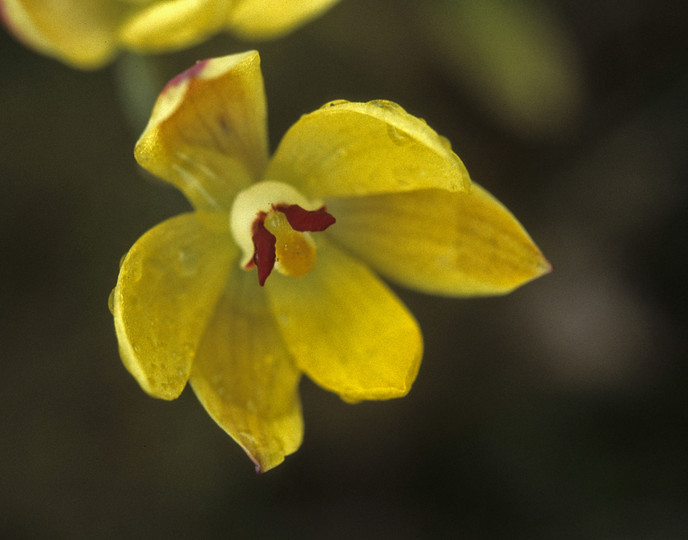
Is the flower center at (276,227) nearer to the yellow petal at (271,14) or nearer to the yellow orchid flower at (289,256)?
the yellow orchid flower at (289,256)

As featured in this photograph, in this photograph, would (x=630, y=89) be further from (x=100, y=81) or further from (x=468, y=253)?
(x=100, y=81)

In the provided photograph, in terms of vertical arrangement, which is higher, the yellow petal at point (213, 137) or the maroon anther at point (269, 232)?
the yellow petal at point (213, 137)

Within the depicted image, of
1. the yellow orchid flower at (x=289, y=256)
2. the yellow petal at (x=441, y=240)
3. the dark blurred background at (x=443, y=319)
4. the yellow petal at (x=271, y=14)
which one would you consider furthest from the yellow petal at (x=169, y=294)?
the dark blurred background at (x=443, y=319)

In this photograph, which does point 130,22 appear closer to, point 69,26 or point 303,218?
point 69,26

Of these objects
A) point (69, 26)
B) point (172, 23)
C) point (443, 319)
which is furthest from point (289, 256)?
point (443, 319)

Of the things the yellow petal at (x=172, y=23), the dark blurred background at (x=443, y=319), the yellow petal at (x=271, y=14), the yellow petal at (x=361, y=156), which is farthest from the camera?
the dark blurred background at (x=443, y=319)

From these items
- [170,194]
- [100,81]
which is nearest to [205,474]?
[170,194]

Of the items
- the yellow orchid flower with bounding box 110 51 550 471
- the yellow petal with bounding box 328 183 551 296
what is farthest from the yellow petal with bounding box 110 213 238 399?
the yellow petal with bounding box 328 183 551 296
